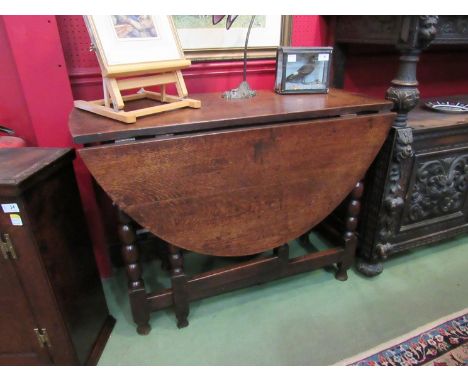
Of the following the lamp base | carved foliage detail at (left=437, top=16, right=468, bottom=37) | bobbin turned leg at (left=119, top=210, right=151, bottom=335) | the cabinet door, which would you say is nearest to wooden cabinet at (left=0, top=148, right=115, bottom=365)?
the cabinet door

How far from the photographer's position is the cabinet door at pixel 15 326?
3.24 ft

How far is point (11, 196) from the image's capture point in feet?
2.86

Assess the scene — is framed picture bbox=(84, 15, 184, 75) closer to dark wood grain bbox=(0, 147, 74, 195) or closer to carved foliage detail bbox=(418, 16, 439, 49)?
dark wood grain bbox=(0, 147, 74, 195)

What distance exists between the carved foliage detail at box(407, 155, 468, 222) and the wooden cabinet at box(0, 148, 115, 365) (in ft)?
4.81

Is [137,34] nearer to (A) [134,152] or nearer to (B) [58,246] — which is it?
(A) [134,152]

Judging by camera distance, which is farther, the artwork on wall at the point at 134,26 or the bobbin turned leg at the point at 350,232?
the bobbin turned leg at the point at 350,232

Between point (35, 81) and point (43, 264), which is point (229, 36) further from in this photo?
point (43, 264)

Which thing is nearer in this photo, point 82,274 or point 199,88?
point 82,274

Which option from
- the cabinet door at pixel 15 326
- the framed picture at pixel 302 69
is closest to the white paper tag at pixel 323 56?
the framed picture at pixel 302 69

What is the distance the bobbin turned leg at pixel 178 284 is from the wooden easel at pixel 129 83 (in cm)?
52

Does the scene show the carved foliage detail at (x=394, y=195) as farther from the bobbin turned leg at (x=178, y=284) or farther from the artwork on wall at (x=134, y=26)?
the artwork on wall at (x=134, y=26)

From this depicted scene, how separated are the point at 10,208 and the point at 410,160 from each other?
4.90 feet
